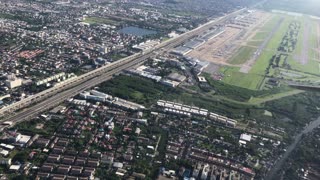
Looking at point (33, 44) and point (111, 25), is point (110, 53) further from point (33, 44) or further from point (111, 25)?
point (111, 25)

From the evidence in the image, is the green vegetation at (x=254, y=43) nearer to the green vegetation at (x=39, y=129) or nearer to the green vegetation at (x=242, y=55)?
the green vegetation at (x=242, y=55)

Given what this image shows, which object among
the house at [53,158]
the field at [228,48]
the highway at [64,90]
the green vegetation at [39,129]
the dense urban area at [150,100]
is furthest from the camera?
the field at [228,48]

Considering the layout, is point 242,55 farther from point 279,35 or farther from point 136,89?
point 136,89

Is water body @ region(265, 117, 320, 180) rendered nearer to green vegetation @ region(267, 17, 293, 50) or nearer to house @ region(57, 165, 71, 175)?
house @ region(57, 165, 71, 175)

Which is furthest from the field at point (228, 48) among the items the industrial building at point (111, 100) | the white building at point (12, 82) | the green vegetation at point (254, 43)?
the white building at point (12, 82)

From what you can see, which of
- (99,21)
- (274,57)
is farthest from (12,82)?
(274,57)

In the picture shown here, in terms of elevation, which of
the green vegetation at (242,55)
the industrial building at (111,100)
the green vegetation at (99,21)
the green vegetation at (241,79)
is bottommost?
the green vegetation at (241,79)
